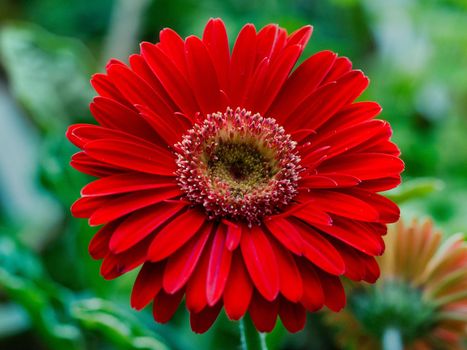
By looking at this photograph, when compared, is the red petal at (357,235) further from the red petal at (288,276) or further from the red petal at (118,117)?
the red petal at (118,117)

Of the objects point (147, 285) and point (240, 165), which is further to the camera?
point (240, 165)

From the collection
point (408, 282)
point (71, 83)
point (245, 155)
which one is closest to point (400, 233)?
point (408, 282)

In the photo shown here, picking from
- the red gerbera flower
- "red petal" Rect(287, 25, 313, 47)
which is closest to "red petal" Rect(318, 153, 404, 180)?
the red gerbera flower

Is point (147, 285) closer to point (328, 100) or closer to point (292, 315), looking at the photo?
point (292, 315)

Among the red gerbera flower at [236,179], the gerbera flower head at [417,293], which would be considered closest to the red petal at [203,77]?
the red gerbera flower at [236,179]

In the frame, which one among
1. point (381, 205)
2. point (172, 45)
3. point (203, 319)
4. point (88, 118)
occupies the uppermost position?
point (88, 118)

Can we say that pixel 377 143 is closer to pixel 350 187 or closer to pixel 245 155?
pixel 350 187

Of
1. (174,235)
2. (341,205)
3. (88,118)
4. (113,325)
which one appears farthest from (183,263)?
(88,118)
